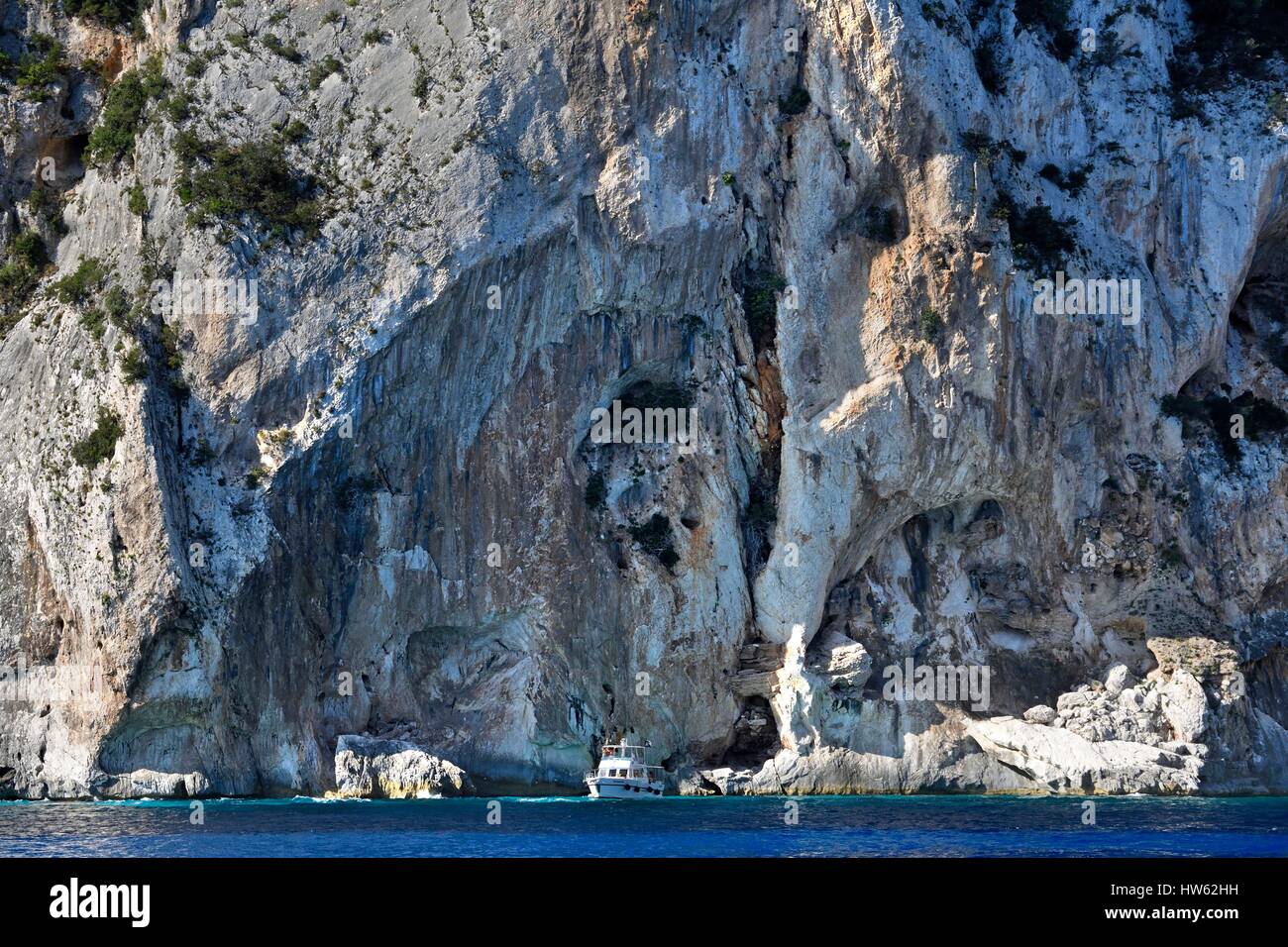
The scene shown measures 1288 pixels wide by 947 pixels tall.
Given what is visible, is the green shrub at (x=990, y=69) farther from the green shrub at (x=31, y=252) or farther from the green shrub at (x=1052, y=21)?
the green shrub at (x=31, y=252)

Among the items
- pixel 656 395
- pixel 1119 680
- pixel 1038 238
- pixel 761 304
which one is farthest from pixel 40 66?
pixel 1119 680

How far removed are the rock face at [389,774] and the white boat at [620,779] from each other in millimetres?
3037

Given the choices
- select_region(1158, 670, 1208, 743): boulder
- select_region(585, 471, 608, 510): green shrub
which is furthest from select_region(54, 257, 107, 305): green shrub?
select_region(1158, 670, 1208, 743): boulder

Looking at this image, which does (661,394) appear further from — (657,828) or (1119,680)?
(657,828)

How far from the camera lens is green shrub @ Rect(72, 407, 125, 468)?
37.4m

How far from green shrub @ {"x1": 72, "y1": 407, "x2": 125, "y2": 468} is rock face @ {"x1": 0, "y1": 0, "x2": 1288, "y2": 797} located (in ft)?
0.36

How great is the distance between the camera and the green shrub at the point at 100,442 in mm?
37375

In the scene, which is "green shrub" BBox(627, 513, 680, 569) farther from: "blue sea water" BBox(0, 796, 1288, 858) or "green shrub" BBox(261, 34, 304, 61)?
"green shrub" BBox(261, 34, 304, 61)

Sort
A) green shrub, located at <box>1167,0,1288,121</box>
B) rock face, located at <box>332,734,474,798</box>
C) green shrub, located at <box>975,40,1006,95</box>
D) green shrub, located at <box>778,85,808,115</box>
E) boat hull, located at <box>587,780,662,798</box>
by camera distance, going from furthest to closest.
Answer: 1. green shrub, located at <box>1167,0,1288,121</box>
2. green shrub, located at <box>975,40,1006,95</box>
3. green shrub, located at <box>778,85,808,115</box>
4. boat hull, located at <box>587,780,662,798</box>
5. rock face, located at <box>332,734,474,798</box>

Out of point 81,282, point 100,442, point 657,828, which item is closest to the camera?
point 657,828

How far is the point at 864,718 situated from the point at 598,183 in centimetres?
1447

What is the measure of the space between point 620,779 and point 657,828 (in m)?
6.66

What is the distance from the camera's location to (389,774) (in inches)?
1448

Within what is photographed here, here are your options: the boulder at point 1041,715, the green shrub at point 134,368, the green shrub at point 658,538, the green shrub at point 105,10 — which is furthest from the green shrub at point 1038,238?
the green shrub at point 105,10
